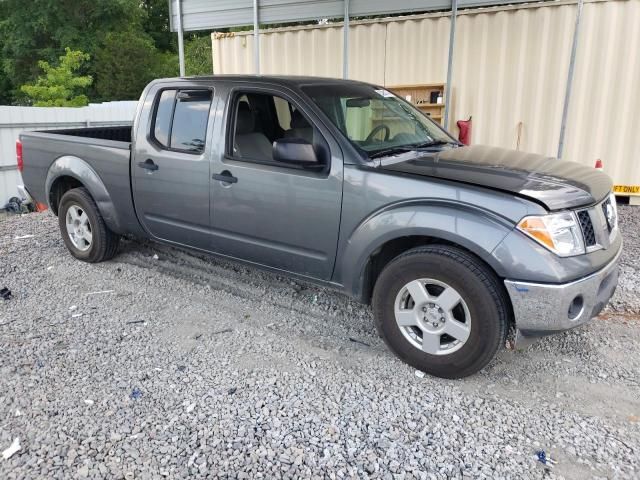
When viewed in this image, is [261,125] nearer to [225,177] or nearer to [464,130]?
[225,177]

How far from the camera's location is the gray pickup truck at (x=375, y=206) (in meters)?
2.96

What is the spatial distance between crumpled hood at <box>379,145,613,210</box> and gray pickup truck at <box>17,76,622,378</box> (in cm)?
2

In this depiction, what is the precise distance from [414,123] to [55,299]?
3431 millimetres

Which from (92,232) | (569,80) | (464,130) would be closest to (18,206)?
(92,232)

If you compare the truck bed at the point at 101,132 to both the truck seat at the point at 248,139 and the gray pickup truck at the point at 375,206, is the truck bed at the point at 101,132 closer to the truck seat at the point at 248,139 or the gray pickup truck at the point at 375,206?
the gray pickup truck at the point at 375,206

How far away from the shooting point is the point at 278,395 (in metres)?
3.13

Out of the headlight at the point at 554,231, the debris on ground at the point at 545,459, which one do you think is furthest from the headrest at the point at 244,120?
the debris on ground at the point at 545,459

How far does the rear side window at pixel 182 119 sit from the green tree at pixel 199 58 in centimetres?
2643

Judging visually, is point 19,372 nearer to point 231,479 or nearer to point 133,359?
point 133,359

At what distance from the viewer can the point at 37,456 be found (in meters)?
2.61

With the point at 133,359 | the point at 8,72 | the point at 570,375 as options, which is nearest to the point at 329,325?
the point at 133,359

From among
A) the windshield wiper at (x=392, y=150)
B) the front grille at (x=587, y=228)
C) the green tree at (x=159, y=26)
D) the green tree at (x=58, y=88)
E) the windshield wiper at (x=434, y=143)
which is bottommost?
the front grille at (x=587, y=228)

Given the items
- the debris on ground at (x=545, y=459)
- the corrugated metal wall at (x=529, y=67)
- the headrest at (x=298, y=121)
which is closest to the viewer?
the debris on ground at (x=545, y=459)

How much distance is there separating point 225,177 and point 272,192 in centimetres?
47
